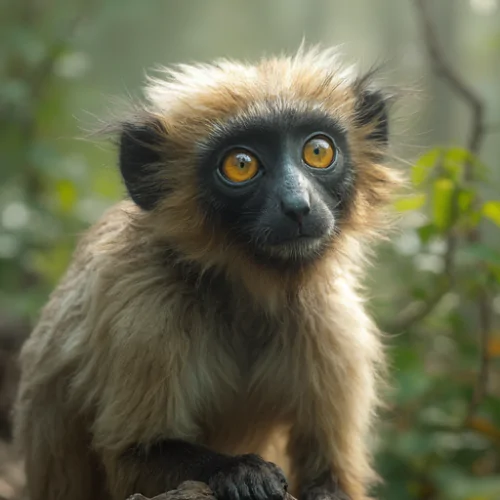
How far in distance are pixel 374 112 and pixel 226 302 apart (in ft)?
4.07

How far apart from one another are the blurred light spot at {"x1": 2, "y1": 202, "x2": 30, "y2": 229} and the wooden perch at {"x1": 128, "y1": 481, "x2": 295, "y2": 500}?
509cm

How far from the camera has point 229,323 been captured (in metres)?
4.26

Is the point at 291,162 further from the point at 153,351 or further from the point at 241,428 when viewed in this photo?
the point at 241,428

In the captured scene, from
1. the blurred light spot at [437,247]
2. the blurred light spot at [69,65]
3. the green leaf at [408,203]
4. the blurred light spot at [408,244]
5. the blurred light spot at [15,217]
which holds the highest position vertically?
the green leaf at [408,203]

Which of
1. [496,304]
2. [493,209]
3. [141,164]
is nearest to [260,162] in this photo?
[141,164]

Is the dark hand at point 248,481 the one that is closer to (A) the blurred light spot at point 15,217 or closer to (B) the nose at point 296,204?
(B) the nose at point 296,204

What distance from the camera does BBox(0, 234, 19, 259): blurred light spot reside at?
313 inches

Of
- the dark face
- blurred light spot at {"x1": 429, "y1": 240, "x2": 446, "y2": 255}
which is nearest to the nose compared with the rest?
the dark face

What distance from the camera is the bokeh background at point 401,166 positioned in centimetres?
560

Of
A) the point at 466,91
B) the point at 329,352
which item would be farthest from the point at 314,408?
the point at 466,91

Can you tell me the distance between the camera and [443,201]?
5336 mm

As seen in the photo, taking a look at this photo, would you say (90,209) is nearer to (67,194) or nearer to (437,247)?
(67,194)

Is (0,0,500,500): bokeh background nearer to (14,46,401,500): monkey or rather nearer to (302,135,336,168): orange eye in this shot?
(14,46,401,500): monkey

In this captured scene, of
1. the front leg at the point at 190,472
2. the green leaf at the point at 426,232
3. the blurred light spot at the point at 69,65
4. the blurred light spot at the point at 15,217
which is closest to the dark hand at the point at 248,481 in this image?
the front leg at the point at 190,472
